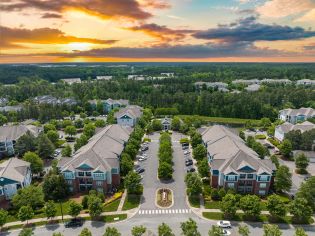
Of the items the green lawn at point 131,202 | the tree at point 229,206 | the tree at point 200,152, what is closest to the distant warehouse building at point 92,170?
the green lawn at point 131,202

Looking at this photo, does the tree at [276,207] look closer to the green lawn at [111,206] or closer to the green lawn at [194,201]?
the green lawn at [194,201]

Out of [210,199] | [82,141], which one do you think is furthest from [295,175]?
[82,141]

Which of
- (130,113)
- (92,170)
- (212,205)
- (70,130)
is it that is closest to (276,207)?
(212,205)

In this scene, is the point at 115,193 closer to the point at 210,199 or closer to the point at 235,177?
the point at 210,199

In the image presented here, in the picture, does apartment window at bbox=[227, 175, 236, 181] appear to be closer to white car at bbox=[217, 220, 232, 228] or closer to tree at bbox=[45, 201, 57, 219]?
white car at bbox=[217, 220, 232, 228]

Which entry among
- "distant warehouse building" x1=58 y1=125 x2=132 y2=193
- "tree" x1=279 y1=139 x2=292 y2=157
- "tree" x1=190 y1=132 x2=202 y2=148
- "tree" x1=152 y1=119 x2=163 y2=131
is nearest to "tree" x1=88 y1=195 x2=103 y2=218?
"distant warehouse building" x1=58 y1=125 x2=132 y2=193
